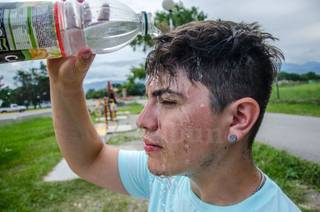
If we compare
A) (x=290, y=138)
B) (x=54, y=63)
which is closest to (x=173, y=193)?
(x=54, y=63)

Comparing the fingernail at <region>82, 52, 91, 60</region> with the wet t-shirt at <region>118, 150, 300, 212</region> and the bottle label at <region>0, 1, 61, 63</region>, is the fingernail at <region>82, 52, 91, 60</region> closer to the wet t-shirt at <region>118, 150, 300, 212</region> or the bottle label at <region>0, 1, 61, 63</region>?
the bottle label at <region>0, 1, 61, 63</region>

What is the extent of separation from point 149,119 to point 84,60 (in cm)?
33

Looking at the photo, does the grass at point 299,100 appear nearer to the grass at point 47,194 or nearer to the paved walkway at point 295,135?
the paved walkway at point 295,135

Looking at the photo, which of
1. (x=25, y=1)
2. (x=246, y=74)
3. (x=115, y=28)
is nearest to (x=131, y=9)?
(x=115, y=28)

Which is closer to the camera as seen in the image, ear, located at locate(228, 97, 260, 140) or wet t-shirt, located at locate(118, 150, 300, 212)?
wet t-shirt, located at locate(118, 150, 300, 212)

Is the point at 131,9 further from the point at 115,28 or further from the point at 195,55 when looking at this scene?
the point at 195,55

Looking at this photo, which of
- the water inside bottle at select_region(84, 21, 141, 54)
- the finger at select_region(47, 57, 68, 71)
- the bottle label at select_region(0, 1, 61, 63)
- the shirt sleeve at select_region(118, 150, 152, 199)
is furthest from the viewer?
the shirt sleeve at select_region(118, 150, 152, 199)

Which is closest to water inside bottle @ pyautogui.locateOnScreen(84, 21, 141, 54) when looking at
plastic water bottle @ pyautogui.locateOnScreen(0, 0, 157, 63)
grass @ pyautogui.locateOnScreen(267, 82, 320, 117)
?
plastic water bottle @ pyautogui.locateOnScreen(0, 0, 157, 63)

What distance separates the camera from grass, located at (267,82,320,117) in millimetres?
6629

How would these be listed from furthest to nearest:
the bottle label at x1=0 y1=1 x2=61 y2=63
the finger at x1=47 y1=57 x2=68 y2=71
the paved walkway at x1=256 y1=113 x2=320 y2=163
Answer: the paved walkway at x1=256 y1=113 x2=320 y2=163
the finger at x1=47 y1=57 x2=68 y2=71
the bottle label at x1=0 y1=1 x2=61 y2=63

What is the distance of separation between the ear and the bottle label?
2.26ft

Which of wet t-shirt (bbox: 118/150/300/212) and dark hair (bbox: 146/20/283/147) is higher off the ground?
dark hair (bbox: 146/20/283/147)

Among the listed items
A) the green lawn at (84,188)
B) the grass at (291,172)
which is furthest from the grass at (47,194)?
the grass at (291,172)

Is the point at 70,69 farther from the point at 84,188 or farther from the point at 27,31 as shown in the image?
the point at 84,188
